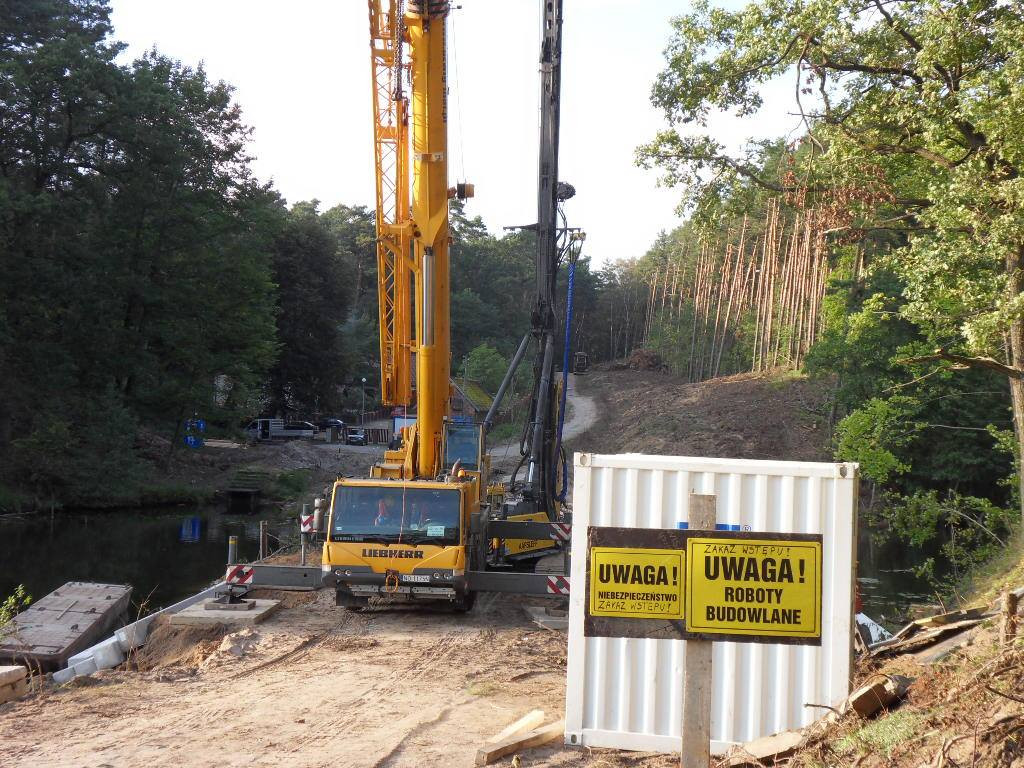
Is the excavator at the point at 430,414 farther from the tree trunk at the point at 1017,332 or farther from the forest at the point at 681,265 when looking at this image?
the tree trunk at the point at 1017,332

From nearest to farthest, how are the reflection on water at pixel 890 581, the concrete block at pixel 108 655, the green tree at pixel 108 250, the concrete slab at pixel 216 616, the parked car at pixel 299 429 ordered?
the concrete block at pixel 108 655
the concrete slab at pixel 216 616
the reflection on water at pixel 890 581
the green tree at pixel 108 250
the parked car at pixel 299 429

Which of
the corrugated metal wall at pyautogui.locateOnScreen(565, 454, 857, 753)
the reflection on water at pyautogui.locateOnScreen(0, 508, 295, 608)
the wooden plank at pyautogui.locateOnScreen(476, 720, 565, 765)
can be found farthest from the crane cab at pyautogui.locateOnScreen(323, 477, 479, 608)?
the reflection on water at pyautogui.locateOnScreen(0, 508, 295, 608)

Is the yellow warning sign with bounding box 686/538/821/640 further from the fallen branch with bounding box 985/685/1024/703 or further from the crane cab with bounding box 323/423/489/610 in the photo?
the crane cab with bounding box 323/423/489/610

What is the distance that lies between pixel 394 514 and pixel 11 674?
535cm

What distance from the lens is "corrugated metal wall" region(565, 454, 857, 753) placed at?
265 inches

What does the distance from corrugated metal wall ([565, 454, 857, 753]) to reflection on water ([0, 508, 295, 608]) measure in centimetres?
1533

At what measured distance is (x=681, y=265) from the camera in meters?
81.9

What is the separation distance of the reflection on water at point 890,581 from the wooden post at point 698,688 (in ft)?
35.6

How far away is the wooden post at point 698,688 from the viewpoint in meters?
5.60

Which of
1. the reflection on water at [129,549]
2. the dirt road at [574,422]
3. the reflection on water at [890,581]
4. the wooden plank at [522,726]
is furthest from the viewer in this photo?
the dirt road at [574,422]

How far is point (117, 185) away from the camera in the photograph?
4069cm

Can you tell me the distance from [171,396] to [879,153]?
34.8 metres

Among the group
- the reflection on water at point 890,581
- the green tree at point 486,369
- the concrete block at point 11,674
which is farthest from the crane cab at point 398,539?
the green tree at point 486,369

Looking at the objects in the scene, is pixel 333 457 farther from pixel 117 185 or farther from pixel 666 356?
pixel 666 356
